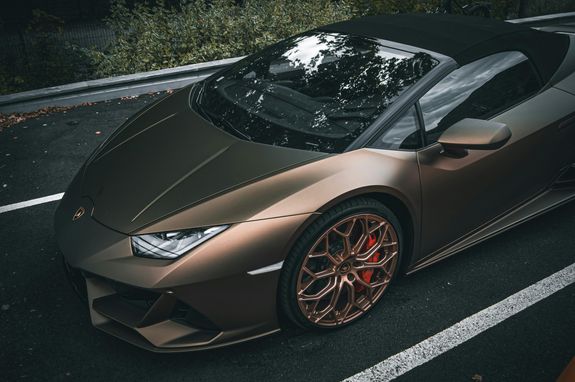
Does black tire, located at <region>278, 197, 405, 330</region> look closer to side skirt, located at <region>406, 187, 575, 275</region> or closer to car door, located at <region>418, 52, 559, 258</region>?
car door, located at <region>418, 52, 559, 258</region>

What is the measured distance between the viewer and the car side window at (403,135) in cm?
285

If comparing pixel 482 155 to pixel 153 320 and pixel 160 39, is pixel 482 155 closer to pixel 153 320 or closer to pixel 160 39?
pixel 153 320

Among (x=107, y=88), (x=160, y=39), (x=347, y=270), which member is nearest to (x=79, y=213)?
(x=347, y=270)

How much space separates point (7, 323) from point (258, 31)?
17.7ft

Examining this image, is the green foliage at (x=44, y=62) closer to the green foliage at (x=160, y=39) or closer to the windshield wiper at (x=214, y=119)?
the green foliage at (x=160, y=39)

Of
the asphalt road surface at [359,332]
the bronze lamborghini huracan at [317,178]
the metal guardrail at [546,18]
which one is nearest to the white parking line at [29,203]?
the asphalt road surface at [359,332]

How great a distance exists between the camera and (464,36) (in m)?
3.38

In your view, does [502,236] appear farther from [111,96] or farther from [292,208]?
[111,96]

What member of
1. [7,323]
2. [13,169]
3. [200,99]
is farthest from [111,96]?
[7,323]

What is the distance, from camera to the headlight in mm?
2455

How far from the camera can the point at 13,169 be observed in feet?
15.7

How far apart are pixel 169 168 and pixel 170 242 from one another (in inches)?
21.0

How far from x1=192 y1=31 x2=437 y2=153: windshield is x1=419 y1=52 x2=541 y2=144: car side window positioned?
163 mm

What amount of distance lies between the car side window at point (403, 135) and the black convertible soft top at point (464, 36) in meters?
0.51
